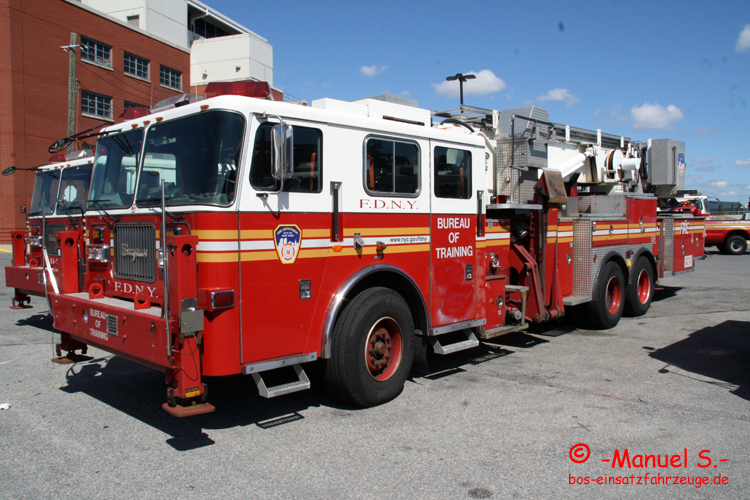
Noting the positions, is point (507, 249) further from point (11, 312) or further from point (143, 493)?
point (11, 312)

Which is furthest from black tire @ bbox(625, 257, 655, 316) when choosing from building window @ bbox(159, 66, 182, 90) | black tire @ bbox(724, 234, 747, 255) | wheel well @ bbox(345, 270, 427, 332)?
building window @ bbox(159, 66, 182, 90)

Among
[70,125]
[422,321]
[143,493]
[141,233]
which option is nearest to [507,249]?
[422,321]

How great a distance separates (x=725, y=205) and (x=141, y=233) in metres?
68.2

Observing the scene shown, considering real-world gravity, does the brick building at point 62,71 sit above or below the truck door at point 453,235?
above

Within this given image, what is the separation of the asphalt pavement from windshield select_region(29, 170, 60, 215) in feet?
10.8

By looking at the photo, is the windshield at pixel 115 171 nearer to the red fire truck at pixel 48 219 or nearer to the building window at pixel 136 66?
the red fire truck at pixel 48 219

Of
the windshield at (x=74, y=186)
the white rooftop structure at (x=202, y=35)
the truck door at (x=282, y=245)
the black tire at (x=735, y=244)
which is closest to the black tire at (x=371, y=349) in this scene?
the truck door at (x=282, y=245)

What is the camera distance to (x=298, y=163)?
487 centimetres

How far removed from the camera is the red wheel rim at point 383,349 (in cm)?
543

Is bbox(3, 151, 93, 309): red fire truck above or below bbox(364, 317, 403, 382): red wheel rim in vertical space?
→ above

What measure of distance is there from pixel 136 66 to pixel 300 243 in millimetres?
34087

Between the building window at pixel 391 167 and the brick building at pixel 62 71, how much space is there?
20722 mm

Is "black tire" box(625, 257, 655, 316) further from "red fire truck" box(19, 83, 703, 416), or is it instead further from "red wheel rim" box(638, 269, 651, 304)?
"red fire truck" box(19, 83, 703, 416)

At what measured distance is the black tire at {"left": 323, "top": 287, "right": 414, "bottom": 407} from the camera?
509 centimetres
